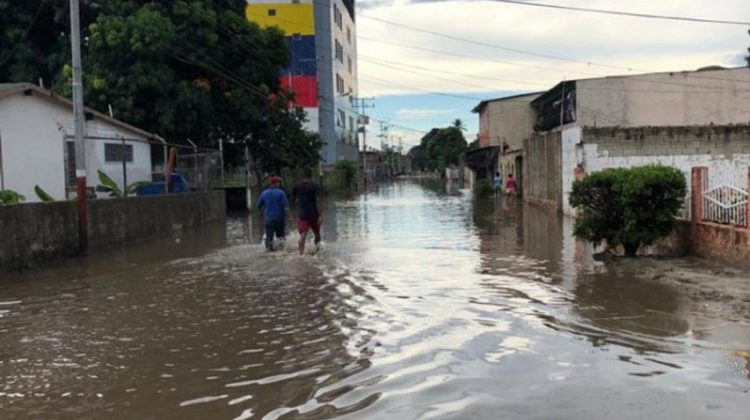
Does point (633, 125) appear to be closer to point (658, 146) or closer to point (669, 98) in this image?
point (669, 98)

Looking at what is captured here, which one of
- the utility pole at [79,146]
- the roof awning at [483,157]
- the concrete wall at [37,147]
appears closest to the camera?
the utility pole at [79,146]

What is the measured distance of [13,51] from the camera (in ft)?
97.4

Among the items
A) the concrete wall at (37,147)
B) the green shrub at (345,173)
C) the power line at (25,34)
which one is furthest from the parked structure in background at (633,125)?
the power line at (25,34)

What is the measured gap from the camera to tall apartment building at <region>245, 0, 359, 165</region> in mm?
61438

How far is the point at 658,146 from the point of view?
75.9 feet

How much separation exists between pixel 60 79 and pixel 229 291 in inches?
859

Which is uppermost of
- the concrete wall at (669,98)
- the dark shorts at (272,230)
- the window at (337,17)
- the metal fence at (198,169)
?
the window at (337,17)

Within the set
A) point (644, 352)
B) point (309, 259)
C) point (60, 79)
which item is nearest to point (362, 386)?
point (644, 352)

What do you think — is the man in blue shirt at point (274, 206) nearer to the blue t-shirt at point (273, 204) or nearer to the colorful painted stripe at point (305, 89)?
the blue t-shirt at point (273, 204)

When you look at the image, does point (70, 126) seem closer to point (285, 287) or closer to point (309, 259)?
point (309, 259)

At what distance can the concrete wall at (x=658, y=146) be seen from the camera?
75.0 feet

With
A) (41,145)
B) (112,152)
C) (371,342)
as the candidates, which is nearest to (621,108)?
(112,152)

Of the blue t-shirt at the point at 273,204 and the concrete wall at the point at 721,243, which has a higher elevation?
the blue t-shirt at the point at 273,204

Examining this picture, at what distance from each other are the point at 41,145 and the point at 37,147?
0.50ft
